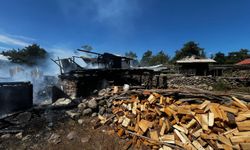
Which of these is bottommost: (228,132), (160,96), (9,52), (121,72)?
(228,132)

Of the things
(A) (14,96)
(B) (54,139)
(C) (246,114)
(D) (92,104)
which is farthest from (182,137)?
(A) (14,96)

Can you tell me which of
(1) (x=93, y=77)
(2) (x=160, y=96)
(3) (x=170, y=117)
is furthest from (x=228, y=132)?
(1) (x=93, y=77)

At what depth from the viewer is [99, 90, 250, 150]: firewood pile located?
4.04 meters

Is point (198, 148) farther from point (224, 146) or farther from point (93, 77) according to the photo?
point (93, 77)

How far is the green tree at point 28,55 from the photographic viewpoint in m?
33.8

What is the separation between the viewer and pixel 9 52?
1385 inches

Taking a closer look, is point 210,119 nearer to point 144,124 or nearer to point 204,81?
point 144,124

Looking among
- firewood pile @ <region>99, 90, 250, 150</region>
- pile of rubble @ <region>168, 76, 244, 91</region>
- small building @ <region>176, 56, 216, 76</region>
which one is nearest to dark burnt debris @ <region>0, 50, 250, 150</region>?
firewood pile @ <region>99, 90, 250, 150</region>

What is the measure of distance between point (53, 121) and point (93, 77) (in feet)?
16.6

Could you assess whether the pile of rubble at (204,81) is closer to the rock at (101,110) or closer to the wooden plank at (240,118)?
the rock at (101,110)

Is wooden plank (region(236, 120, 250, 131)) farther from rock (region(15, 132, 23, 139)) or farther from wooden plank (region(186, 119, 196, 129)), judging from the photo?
rock (region(15, 132, 23, 139))

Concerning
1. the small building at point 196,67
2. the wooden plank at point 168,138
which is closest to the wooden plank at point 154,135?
the wooden plank at point 168,138

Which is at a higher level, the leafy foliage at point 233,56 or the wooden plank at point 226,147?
the leafy foliage at point 233,56

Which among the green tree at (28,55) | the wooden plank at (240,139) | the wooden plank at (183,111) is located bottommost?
the wooden plank at (240,139)
